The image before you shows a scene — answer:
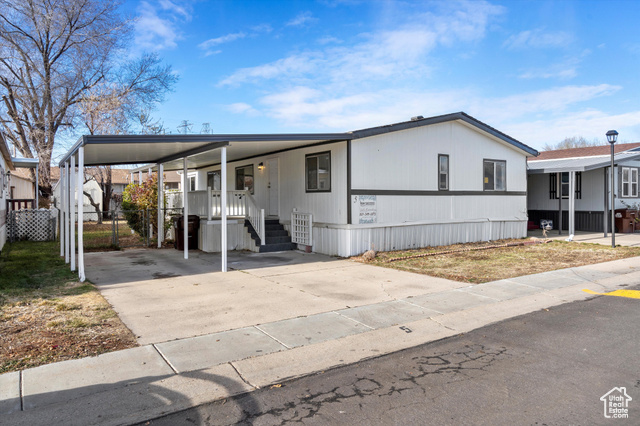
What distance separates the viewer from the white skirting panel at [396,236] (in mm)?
11602

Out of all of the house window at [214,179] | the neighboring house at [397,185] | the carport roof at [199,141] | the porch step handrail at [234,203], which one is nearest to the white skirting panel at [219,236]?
the neighboring house at [397,185]

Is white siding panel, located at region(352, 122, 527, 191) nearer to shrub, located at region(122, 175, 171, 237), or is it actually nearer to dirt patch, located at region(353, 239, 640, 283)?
dirt patch, located at region(353, 239, 640, 283)

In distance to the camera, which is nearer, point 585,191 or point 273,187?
point 273,187

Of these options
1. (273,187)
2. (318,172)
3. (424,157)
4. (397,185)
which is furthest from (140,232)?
(424,157)

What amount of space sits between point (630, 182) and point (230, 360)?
67.6 ft

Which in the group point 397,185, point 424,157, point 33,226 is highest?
point 424,157

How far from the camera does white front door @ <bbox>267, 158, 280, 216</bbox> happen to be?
560 inches

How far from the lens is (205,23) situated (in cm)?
1930

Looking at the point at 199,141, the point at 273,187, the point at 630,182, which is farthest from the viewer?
the point at 630,182

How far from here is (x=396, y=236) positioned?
12.5 meters

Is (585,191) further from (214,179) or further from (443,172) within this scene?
(214,179)

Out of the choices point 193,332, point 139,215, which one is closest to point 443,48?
point 139,215

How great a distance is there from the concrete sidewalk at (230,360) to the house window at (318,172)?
5.60 meters

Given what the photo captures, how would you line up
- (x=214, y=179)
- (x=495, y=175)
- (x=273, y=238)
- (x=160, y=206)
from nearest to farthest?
(x=273, y=238)
(x=160, y=206)
(x=495, y=175)
(x=214, y=179)
